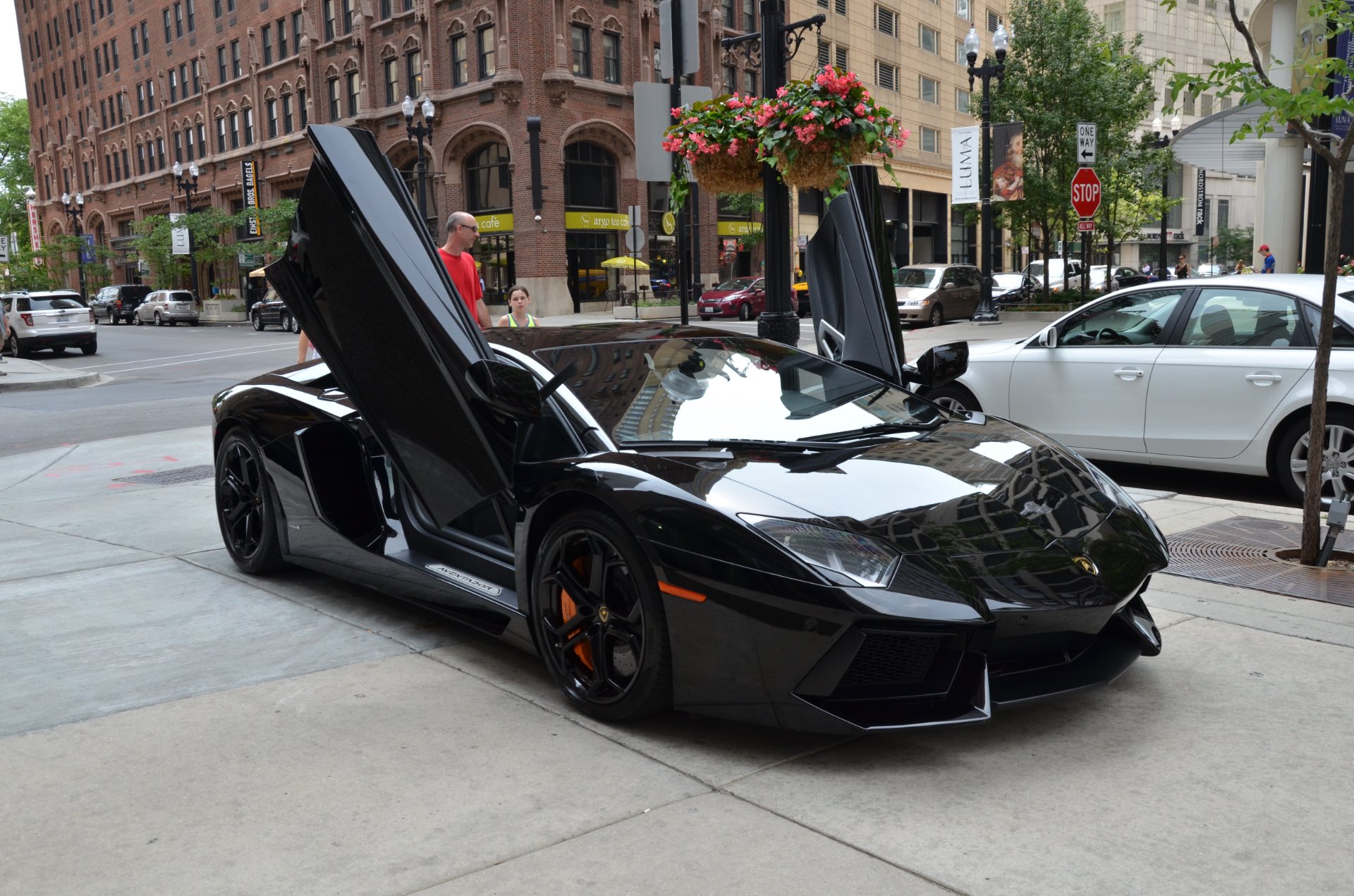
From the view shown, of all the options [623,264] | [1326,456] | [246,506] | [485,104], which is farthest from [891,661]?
[485,104]

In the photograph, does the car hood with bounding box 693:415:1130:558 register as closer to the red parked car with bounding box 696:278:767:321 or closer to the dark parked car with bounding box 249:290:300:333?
the red parked car with bounding box 696:278:767:321

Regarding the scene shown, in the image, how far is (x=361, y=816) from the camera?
10.3 feet

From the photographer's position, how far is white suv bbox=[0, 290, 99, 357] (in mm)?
28484

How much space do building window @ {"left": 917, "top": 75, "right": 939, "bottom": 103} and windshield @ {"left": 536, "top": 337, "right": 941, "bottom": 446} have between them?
2308 inches

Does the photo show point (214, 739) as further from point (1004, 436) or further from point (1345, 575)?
point (1345, 575)

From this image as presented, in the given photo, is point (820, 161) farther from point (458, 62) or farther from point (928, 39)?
point (928, 39)

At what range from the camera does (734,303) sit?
37625 millimetres

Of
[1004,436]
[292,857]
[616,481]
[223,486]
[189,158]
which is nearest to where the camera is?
[292,857]

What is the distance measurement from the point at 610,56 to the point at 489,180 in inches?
275

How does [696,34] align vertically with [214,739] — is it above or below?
above

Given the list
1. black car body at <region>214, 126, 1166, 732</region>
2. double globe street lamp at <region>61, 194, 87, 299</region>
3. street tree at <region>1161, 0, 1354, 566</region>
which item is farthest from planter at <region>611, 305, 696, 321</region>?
double globe street lamp at <region>61, 194, 87, 299</region>

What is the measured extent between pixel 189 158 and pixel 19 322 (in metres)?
41.5

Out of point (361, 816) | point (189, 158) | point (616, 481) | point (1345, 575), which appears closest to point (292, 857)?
point (361, 816)

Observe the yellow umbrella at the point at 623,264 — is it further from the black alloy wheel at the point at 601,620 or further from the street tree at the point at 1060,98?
the black alloy wheel at the point at 601,620
